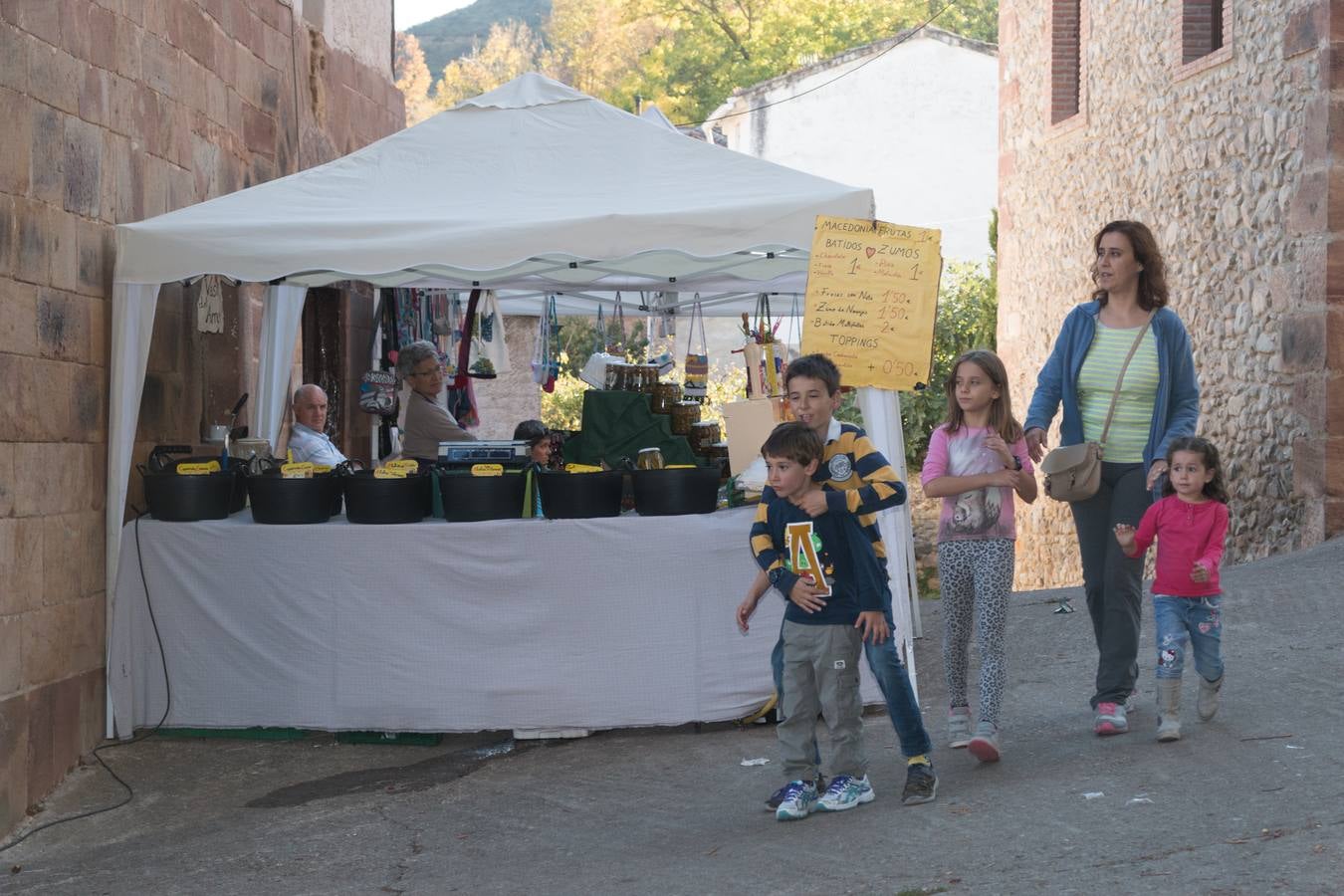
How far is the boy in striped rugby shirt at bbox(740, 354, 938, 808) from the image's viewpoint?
14.4 ft

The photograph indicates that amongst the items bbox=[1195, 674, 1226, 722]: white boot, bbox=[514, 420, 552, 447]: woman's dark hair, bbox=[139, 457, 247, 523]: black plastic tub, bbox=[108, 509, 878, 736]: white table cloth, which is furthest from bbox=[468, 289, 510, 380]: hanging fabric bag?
bbox=[1195, 674, 1226, 722]: white boot

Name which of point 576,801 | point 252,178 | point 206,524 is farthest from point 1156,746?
point 252,178

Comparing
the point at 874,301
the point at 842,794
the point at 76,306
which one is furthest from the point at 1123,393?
the point at 76,306

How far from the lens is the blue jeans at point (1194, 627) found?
16.0 feet

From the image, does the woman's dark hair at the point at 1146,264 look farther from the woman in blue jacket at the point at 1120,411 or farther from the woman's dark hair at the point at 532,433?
the woman's dark hair at the point at 532,433

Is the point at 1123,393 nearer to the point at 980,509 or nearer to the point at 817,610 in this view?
the point at 980,509

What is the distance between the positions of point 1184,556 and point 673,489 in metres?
2.01

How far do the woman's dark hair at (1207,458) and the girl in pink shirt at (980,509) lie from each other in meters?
0.45

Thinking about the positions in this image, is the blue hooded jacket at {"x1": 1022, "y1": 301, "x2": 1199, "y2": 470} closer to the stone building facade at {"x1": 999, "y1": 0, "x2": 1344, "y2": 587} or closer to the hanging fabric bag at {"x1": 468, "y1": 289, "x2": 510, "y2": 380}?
the stone building facade at {"x1": 999, "y1": 0, "x2": 1344, "y2": 587}

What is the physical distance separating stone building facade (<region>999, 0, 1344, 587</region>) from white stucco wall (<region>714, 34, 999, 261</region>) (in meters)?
15.7

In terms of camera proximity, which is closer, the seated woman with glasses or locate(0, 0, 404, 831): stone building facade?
locate(0, 0, 404, 831): stone building facade

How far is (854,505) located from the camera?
4367 millimetres

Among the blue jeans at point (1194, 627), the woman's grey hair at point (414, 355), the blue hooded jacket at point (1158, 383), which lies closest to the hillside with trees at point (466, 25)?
the woman's grey hair at point (414, 355)

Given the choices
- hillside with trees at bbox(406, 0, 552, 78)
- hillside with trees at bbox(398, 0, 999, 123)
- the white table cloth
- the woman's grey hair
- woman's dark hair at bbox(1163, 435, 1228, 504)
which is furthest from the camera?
hillside with trees at bbox(406, 0, 552, 78)
